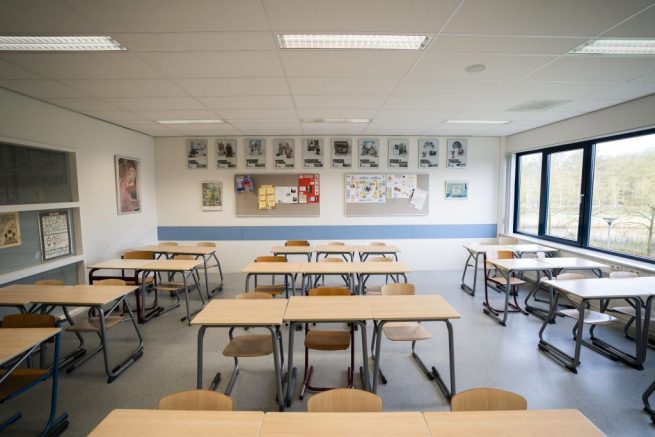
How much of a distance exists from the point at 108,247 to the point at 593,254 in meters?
7.70

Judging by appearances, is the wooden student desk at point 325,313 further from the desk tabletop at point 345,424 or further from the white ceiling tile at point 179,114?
the white ceiling tile at point 179,114

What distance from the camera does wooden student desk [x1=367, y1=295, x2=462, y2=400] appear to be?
7.64ft

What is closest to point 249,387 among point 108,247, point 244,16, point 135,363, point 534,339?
point 135,363

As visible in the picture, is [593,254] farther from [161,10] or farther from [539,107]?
[161,10]

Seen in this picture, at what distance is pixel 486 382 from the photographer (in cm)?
267

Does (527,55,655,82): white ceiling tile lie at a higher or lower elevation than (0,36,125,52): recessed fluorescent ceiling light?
lower

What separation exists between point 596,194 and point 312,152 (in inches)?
195

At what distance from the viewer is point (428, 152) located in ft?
20.5

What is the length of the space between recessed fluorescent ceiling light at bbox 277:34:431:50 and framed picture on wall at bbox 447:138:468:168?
4.31m

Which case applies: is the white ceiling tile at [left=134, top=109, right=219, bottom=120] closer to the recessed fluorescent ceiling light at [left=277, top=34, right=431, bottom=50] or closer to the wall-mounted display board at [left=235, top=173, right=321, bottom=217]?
the wall-mounted display board at [left=235, top=173, right=321, bottom=217]

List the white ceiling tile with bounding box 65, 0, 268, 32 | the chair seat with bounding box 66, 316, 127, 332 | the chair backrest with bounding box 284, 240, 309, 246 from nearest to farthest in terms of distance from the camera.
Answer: the white ceiling tile with bounding box 65, 0, 268, 32 → the chair seat with bounding box 66, 316, 127, 332 → the chair backrest with bounding box 284, 240, 309, 246

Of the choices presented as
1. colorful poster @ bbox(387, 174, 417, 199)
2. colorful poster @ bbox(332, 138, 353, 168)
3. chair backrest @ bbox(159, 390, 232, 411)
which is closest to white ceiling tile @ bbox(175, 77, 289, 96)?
colorful poster @ bbox(332, 138, 353, 168)

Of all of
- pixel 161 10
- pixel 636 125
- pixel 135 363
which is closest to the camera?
pixel 161 10

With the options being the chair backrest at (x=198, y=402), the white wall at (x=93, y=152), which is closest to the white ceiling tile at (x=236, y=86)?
the white wall at (x=93, y=152)
